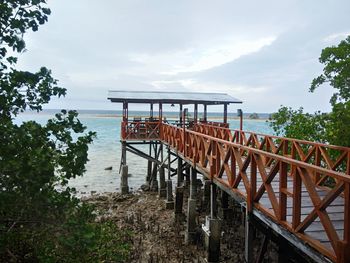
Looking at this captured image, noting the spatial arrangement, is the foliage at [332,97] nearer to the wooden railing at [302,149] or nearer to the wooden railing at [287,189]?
the wooden railing at [302,149]

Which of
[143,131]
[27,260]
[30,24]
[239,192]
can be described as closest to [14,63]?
[30,24]

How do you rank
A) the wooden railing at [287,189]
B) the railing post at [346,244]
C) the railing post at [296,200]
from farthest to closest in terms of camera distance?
the railing post at [296,200] < the wooden railing at [287,189] < the railing post at [346,244]

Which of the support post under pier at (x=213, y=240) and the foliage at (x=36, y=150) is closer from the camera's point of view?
the foliage at (x=36, y=150)

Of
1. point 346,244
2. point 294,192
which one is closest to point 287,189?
point 294,192

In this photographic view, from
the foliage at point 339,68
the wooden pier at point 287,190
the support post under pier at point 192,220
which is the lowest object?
the support post under pier at point 192,220

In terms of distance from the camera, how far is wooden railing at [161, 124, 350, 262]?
3.49 metres

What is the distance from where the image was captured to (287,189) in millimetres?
5602

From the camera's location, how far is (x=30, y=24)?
3.77m

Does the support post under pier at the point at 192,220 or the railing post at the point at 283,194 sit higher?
the railing post at the point at 283,194

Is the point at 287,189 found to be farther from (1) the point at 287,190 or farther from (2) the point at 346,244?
(2) the point at 346,244

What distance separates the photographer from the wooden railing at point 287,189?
349cm

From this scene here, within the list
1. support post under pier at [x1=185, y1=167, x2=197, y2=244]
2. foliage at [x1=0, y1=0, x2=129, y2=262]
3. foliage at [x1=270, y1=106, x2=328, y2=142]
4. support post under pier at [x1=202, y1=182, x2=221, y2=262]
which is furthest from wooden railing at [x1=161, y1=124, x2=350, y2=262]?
foliage at [x1=270, y1=106, x2=328, y2=142]

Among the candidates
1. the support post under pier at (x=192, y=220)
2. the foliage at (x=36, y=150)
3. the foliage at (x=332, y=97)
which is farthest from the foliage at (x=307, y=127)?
the foliage at (x=36, y=150)

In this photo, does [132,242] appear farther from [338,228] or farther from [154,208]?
[338,228]
